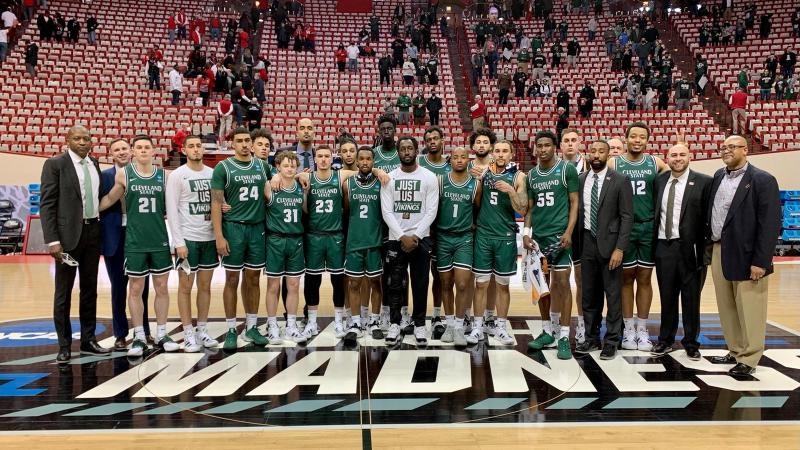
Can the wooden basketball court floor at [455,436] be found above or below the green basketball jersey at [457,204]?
below

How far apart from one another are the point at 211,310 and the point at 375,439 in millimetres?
4787

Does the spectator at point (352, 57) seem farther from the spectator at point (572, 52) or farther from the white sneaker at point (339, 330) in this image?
the white sneaker at point (339, 330)

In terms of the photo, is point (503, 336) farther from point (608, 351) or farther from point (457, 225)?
point (457, 225)

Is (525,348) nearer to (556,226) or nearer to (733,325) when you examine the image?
(556,226)

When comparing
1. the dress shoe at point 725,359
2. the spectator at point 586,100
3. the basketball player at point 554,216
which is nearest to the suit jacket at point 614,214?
the basketball player at point 554,216

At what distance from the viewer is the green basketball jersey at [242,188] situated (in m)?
6.07

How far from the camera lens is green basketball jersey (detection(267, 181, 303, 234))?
6293 millimetres

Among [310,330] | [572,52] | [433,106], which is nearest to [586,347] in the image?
[310,330]

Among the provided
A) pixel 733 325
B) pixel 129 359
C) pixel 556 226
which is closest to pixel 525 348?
pixel 556 226

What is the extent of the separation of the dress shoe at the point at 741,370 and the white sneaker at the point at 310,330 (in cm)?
379

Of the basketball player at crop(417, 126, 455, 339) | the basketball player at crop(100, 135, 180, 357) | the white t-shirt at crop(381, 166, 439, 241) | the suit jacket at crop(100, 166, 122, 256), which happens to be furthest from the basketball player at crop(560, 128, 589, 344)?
the suit jacket at crop(100, 166, 122, 256)

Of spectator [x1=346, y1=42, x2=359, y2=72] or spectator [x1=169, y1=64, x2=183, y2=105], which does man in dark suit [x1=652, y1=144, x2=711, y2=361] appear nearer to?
spectator [x1=169, y1=64, x2=183, y2=105]

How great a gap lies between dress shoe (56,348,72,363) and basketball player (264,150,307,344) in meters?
1.79

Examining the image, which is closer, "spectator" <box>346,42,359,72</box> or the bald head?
the bald head
